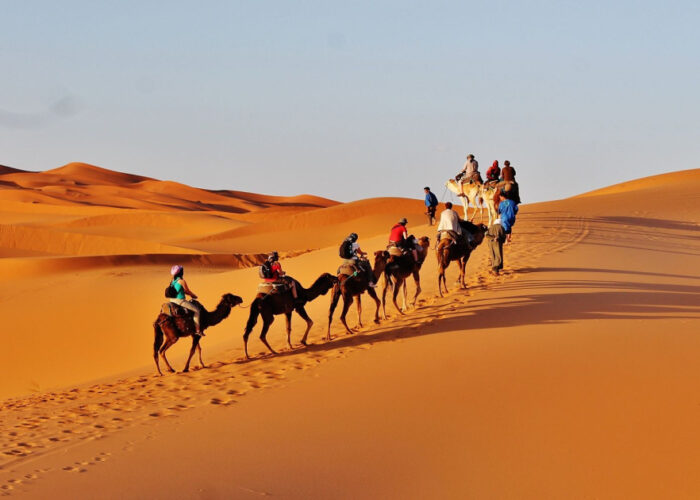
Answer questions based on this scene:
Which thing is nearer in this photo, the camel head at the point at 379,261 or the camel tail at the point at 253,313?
the camel tail at the point at 253,313

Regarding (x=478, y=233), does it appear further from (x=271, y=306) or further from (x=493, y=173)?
(x=271, y=306)

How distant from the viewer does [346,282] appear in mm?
15141

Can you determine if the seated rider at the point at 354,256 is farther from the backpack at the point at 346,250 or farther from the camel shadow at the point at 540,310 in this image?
the camel shadow at the point at 540,310

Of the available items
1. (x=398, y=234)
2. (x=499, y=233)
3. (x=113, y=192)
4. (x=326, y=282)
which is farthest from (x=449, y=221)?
(x=113, y=192)

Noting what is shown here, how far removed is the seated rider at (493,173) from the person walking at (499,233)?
2.88m

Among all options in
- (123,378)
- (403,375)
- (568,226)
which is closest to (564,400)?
(403,375)

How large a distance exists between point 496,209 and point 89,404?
641 inches

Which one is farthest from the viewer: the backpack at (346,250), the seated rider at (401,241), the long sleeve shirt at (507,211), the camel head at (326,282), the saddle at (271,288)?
the long sleeve shirt at (507,211)

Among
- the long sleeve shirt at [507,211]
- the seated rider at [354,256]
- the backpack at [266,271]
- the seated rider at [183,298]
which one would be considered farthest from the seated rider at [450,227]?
the seated rider at [183,298]

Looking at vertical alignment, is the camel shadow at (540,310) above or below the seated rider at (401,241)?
below

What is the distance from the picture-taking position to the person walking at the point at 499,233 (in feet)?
65.9

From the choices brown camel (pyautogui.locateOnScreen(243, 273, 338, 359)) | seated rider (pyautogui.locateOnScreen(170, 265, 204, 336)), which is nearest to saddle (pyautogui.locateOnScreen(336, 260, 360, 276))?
brown camel (pyautogui.locateOnScreen(243, 273, 338, 359))

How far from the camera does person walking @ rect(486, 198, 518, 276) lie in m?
20.1

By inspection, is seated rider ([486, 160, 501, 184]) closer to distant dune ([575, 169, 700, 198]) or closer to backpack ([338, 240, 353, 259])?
backpack ([338, 240, 353, 259])
